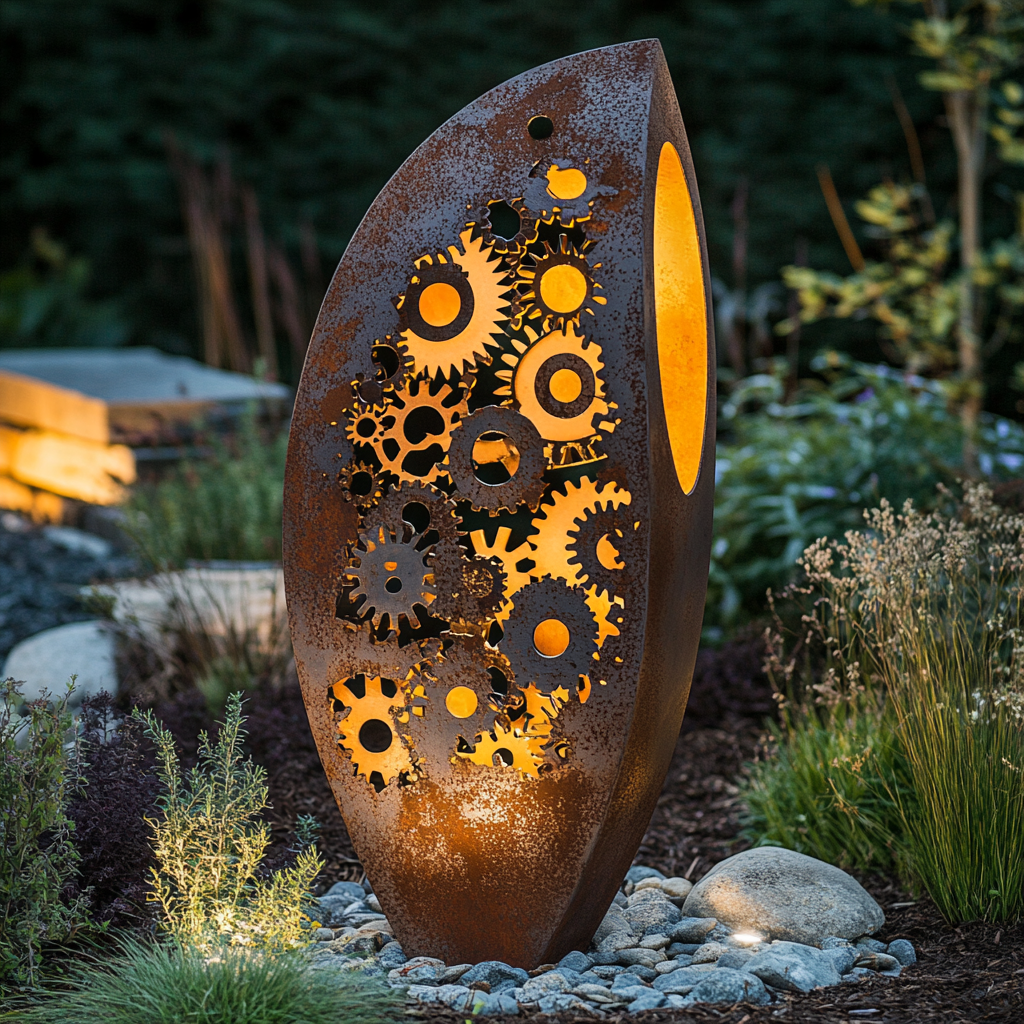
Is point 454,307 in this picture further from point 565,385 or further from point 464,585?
point 464,585

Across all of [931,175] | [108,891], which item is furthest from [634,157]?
[931,175]

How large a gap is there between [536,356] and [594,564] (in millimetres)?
459

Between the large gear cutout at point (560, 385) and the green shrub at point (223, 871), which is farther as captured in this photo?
the large gear cutout at point (560, 385)

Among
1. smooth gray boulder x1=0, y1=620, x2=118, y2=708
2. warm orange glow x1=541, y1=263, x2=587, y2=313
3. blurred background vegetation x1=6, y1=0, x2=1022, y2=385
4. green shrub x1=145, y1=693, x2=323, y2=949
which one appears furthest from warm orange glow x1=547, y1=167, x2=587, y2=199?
blurred background vegetation x1=6, y1=0, x2=1022, y2=385

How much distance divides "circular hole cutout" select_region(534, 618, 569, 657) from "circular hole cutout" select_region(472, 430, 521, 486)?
0.33 metres

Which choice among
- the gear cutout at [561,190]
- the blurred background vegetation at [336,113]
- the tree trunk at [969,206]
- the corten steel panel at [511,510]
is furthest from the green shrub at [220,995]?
the blurred background vegetation at [336,113]

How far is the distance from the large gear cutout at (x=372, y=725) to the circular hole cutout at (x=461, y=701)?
11 cm

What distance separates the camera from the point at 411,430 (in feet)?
8.36

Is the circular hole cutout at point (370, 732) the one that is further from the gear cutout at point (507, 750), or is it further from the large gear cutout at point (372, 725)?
the gear cutout at point (507, 750)

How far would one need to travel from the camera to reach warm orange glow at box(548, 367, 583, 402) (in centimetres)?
239

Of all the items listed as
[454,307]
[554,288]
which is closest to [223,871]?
[454,307]

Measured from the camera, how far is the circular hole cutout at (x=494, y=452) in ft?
8.14

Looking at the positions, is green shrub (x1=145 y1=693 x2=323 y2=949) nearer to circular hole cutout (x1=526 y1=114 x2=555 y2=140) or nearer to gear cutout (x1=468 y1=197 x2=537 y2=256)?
gear cutout (x1=468 y1=197 x2=537 y2=256)

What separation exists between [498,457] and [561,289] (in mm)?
386
